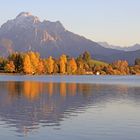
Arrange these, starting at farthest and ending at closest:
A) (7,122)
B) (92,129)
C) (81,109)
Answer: (81,109) → (7,122) → (92,129)

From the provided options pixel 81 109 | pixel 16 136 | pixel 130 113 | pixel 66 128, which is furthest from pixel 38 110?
pixel 16 136

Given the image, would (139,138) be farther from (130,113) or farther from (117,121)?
(130,113)

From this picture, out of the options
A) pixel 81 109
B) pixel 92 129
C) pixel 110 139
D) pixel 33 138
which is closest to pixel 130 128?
pixel 92 129

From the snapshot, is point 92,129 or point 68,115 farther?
point 68,115

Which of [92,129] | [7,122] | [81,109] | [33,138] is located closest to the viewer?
[33,138]

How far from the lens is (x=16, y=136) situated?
30141mm

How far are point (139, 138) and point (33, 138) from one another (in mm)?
7553

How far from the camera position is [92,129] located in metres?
33.7

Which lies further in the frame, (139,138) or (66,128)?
(66,128)

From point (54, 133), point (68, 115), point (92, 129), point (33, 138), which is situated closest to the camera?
point (33, 138)

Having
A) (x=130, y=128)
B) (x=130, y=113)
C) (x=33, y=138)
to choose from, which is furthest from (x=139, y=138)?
(x=130, y=113)

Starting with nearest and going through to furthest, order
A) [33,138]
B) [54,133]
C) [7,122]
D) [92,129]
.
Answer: [33,138], [54,133], [92,129], [7,122]

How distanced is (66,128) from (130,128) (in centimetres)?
537

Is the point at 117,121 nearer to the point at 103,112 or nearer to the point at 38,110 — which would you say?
the point at 103,112
